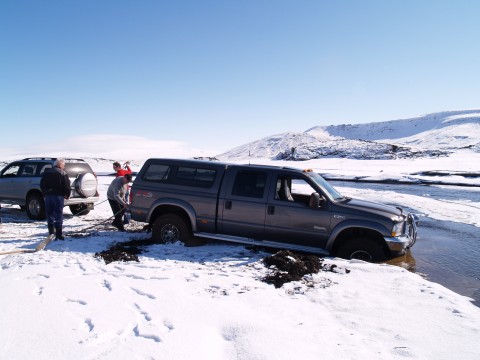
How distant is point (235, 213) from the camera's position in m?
6.90

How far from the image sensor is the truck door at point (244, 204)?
6766 mm

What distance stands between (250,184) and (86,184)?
250 inches

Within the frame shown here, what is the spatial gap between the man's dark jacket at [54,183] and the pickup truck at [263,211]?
66.3 inches

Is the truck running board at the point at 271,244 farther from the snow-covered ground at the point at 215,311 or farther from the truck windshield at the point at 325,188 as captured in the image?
the truck windshield at the point at 325,188

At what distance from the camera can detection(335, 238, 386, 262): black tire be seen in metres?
6.30

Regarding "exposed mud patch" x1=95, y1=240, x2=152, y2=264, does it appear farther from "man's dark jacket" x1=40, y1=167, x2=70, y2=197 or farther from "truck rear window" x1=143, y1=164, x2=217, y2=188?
"man's dark jacket" x1=40, y1=167, x2=70, y2=197

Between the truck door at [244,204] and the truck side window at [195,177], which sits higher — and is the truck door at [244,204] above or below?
below

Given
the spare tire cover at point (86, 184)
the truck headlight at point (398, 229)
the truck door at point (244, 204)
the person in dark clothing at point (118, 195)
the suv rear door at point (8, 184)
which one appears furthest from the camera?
the suv rear door at point (8, 184)

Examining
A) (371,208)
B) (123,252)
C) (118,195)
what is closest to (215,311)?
(123,252)

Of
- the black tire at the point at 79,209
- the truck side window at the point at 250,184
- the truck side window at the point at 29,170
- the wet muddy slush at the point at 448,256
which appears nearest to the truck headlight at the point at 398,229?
the wet muddy slush at the point at 448,256

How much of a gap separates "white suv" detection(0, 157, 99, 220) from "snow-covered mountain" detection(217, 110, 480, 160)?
44995mm

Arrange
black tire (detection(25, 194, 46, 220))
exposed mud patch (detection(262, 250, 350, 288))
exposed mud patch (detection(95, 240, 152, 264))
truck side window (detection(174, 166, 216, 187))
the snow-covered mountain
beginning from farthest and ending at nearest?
the snow-covered mountain < black tire (detection(25, 194, 46, 220)) < truck side window (detection(174, 166, 216, 187)) < exposed mud patch (detection(95, 240, 152, 264)) < exposed mud patch (detection(262, 250, 350, 288))

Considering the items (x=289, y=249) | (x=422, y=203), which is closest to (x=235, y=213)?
(x=289, y=249)

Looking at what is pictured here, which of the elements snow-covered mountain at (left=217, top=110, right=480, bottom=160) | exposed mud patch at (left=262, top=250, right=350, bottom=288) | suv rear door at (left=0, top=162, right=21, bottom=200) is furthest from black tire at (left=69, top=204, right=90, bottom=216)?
snow-covered mountain at (left=217, top=110, right=480, bottom=160)
